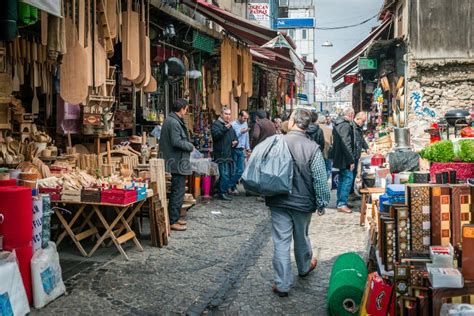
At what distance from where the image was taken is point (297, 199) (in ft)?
19.0

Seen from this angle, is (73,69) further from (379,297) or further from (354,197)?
(354,197)

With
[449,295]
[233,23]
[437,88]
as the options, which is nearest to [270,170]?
[449,295]

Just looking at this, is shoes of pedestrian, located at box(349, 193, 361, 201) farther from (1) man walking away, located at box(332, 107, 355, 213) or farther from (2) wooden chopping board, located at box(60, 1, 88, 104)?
(2) wooden chopping board, located at box(60, 1, 88, 104)

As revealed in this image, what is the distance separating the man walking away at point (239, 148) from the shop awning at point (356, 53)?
8286 mm

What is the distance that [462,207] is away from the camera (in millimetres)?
4051

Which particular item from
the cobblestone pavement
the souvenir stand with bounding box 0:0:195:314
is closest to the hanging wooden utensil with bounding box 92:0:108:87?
the souvenir stand with bounding box 0:0:195:314

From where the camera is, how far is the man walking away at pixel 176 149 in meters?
8.57

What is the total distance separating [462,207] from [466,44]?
1415 centimetres

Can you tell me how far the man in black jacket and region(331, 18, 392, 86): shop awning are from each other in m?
9.39

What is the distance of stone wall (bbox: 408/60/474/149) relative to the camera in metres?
16.7

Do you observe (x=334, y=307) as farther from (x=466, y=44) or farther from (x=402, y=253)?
(x=466, y=44)

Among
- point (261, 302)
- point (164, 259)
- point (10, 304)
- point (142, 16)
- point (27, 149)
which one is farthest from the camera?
point (142, 16)

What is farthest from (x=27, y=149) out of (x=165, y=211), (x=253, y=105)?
(x=253, y=105)

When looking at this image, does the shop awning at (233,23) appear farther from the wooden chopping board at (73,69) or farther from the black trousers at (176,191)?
the wooden chopping board at (73,69)
